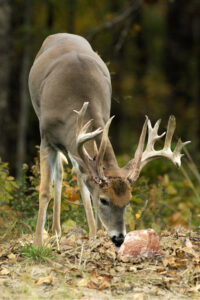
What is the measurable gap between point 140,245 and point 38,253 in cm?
91

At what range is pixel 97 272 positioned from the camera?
5281 millimetres

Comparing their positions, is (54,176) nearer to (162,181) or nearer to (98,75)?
(98,75)

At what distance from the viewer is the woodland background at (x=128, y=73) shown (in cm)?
935

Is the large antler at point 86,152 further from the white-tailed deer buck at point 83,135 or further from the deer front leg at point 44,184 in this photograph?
the deer front leg at point 44,184

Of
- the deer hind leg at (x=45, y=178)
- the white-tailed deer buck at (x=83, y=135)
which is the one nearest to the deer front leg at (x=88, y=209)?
the white-tailed deer buck at (x=83, y=135)

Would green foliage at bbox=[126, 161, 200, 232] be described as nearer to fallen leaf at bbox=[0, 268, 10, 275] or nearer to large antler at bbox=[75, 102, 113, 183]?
large antler at bbox=[75, 102, 113, 183]

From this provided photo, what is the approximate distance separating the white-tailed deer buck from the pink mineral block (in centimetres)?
18

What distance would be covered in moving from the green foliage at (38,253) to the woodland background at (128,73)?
1.72 metres

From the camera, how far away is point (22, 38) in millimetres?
18469

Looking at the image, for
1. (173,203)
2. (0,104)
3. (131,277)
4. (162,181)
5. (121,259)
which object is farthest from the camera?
(0,104)

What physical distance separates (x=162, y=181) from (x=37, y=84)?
233 cm

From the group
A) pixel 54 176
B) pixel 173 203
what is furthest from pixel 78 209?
pixel 173 203

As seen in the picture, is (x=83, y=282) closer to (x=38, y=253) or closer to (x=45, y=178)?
(x=38, y=253)

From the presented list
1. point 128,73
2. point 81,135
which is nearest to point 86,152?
point 81,135
